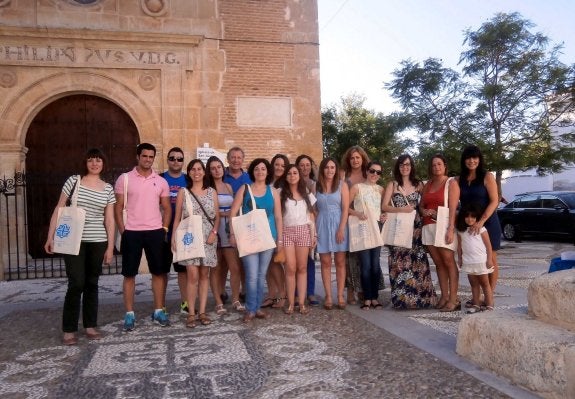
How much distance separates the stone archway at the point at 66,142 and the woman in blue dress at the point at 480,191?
676 centimetres

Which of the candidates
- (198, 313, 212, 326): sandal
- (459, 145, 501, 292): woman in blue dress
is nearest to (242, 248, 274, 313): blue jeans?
(198, 313, 212, 326): sandal

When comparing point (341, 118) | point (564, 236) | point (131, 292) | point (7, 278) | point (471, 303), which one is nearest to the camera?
point (131, 292)

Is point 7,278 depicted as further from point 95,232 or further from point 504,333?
point 504,333

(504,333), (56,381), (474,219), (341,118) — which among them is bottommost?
(56,381)

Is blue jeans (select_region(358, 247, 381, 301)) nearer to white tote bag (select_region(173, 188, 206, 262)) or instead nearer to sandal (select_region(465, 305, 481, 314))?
sandal (select_region(465, 305, 481, 314))

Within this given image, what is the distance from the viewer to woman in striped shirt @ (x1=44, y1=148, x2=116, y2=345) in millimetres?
4465

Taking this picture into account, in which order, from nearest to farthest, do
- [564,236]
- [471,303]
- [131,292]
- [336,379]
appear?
[336,379] → [131,292] → [471,303] → [564,236]

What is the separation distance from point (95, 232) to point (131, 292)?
0.75m

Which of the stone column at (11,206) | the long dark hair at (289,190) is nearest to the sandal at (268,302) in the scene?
the long dark hair at (289,190)

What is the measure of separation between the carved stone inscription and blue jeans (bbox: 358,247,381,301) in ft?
20.6

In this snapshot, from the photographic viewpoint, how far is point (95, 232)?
453 cm

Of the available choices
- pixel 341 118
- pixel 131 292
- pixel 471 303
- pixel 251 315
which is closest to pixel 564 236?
pixel 471 303

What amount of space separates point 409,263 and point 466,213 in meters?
0.82

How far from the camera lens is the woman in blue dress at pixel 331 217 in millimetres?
5406
